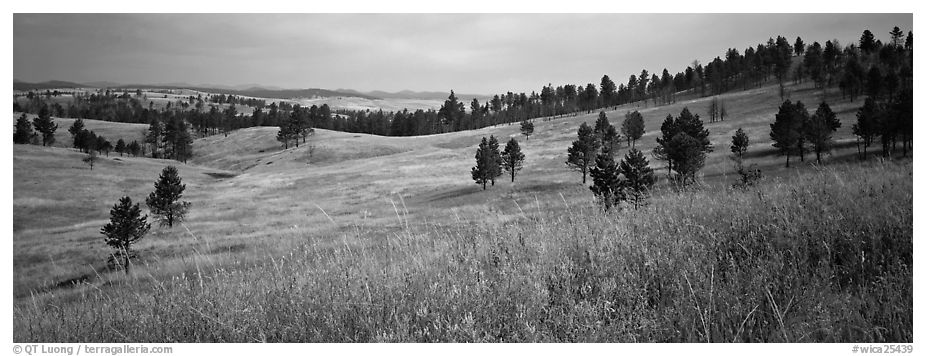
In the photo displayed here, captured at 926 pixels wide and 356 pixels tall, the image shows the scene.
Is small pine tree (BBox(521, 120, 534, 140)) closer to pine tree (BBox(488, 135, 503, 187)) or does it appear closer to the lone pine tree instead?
pine tree (BBox(488, 135, 503, 187))

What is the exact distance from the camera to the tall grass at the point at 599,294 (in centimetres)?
259

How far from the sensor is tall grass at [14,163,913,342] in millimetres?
2586

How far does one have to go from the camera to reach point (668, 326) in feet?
8.59

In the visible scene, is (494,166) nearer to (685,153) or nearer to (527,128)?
(685,153)

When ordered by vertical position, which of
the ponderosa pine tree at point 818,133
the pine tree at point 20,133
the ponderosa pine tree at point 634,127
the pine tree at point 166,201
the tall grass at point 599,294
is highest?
the ponderosa pine tree at point 634,127

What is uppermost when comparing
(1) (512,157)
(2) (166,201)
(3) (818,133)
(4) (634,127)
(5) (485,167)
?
(4) (634,127)

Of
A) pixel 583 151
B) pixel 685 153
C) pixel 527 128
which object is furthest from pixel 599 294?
pixel 527 128

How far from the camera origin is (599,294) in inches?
113

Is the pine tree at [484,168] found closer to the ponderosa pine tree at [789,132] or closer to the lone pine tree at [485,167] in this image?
the lone pine tree at [485,167]

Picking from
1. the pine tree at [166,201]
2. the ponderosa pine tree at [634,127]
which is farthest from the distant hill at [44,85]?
the ponderosa pine tree at [634,127]

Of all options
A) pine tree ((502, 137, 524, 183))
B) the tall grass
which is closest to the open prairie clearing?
the tall grass

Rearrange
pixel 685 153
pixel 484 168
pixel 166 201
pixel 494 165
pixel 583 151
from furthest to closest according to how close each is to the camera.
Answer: pixel 494 165 < pixel 484 168 < pixel 583 151 < pixel 685 153 < pixel 166 201
